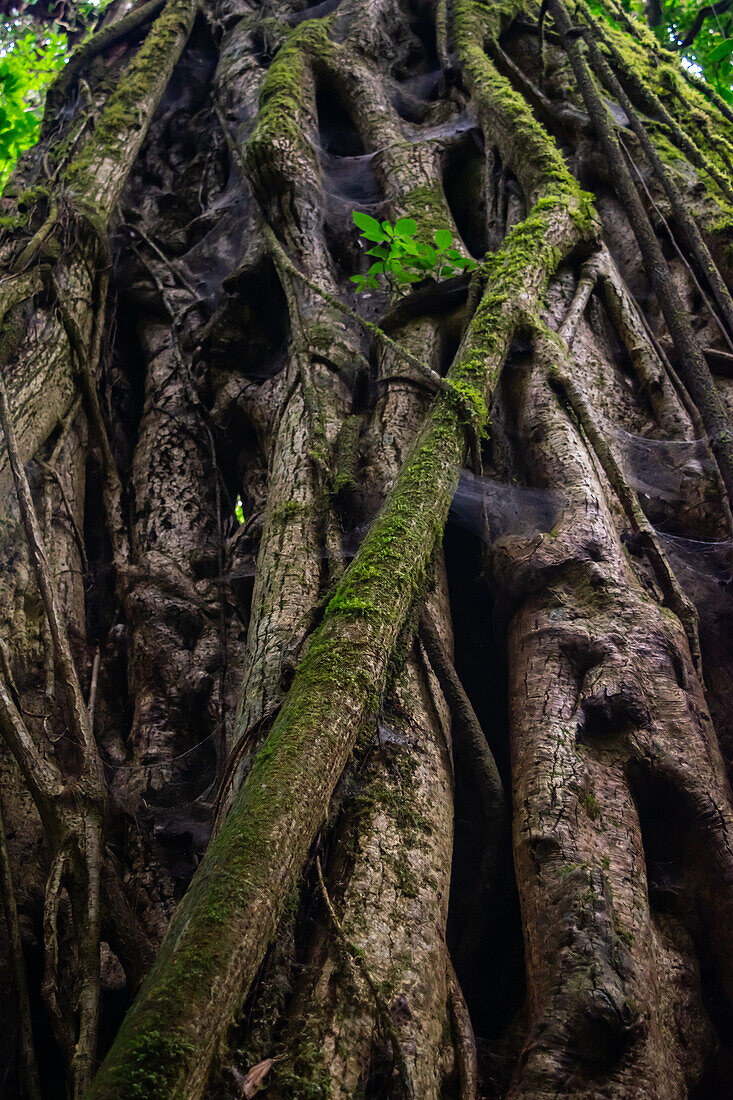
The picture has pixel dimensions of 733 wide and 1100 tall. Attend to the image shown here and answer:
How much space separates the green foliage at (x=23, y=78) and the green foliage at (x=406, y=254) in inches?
181

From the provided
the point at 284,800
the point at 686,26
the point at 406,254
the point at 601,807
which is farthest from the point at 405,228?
the point at 686,26

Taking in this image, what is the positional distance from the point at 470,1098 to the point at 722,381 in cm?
298

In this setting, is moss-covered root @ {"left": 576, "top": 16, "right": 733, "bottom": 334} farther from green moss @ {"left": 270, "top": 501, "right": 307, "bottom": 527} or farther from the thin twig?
the thin twig

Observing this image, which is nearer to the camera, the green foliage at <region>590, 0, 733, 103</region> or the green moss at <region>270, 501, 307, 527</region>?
the green moss at <region>270, 501, 307, 527</region>

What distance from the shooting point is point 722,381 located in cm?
339

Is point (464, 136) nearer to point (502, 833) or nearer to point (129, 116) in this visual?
point (129, 116)

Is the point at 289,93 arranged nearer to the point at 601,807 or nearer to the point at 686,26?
the point at 601,807

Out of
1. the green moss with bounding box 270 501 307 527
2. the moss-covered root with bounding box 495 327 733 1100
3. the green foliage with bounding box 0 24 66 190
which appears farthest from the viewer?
the green foliage with bounding box 0 24 66 190

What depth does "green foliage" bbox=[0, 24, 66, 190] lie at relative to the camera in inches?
256

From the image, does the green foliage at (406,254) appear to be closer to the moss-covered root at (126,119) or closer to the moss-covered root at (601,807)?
the moss-covered root at (601,807)

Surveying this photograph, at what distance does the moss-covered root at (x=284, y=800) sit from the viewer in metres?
1.15

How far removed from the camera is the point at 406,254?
3.26m

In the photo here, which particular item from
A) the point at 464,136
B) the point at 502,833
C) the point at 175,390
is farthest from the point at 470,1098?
the point at 464,136

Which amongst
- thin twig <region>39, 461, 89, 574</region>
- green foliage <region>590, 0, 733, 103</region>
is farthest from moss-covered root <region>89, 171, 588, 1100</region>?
green foliage <region>590, 0, 733, 103</region>
